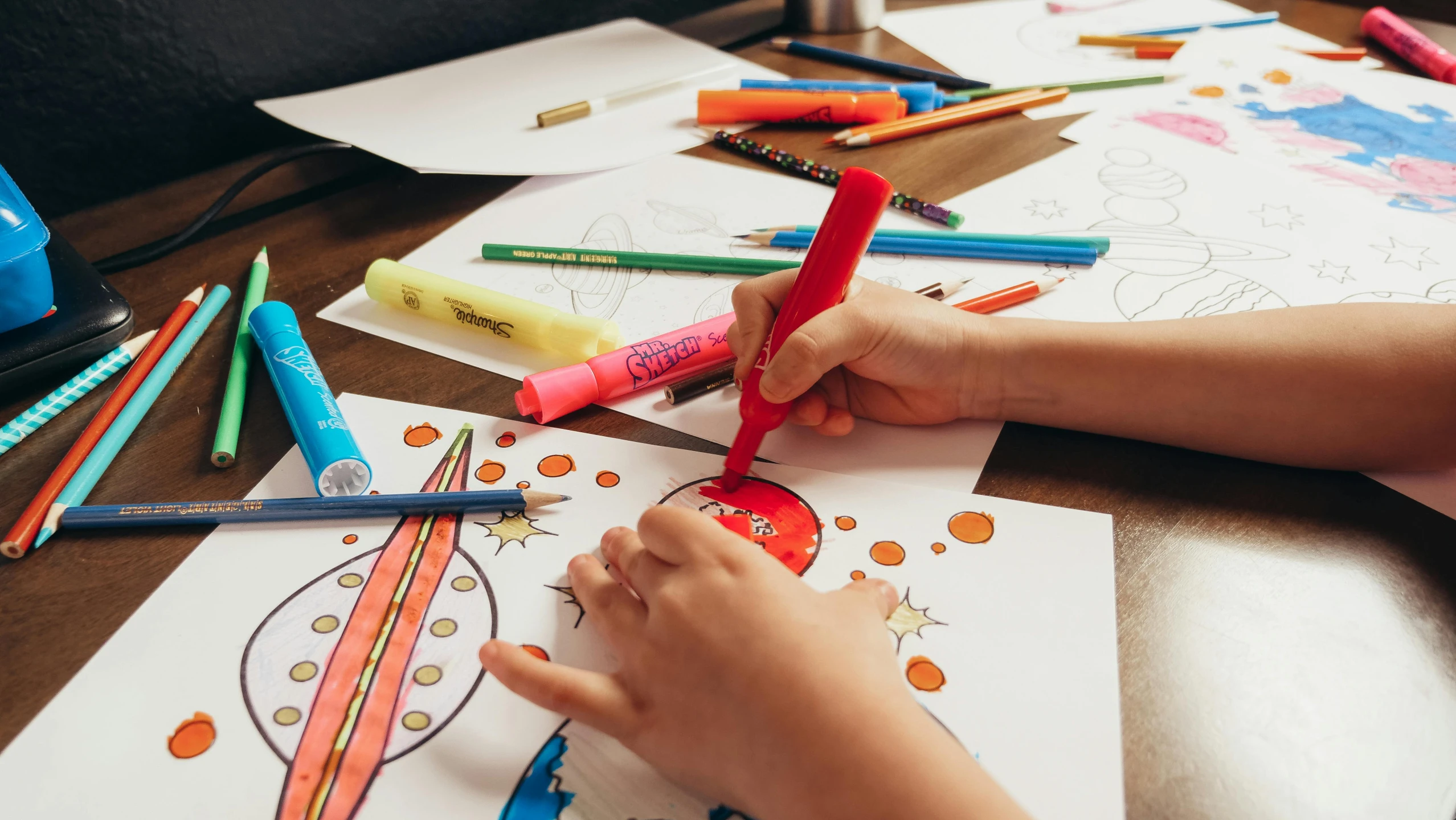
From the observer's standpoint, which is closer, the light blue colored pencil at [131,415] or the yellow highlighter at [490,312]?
the light blue colored pencil at [131,415]

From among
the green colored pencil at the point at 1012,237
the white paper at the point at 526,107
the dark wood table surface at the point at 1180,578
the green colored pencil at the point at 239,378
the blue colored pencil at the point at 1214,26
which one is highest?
the white paper at the point at 526,107

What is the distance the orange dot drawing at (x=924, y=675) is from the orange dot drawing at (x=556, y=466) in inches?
8.5

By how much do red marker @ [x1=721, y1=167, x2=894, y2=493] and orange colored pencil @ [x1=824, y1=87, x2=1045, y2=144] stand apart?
374mm

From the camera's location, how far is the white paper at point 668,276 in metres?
0.51

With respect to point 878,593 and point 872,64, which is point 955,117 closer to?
point 872,64

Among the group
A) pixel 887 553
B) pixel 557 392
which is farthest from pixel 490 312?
pixel 887 553

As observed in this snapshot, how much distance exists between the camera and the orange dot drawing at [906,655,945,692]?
0.37m

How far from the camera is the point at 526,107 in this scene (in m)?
0.86

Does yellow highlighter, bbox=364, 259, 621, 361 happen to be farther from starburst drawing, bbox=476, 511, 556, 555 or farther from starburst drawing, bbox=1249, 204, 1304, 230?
starburst drawing, bbox=1249, 204, 1304, 230

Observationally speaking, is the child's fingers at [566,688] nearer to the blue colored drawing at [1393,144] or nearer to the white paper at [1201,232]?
the white paper at [1201,232]

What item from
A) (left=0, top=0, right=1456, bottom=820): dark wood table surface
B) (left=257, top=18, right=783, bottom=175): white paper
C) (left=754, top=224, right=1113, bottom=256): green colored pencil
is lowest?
(left=0, top=0, right=1456, bottom=820): dark wood table surface

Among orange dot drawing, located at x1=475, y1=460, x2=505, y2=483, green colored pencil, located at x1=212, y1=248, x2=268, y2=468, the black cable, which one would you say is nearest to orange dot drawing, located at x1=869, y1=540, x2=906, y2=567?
orange dot drawing, located at x1=475, y1=460, x2=505, y2=483

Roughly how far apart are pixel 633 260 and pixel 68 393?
1.23 ft

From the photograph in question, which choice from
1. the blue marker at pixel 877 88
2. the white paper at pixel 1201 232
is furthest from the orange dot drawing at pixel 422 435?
the blue marker at pixel 877 88
